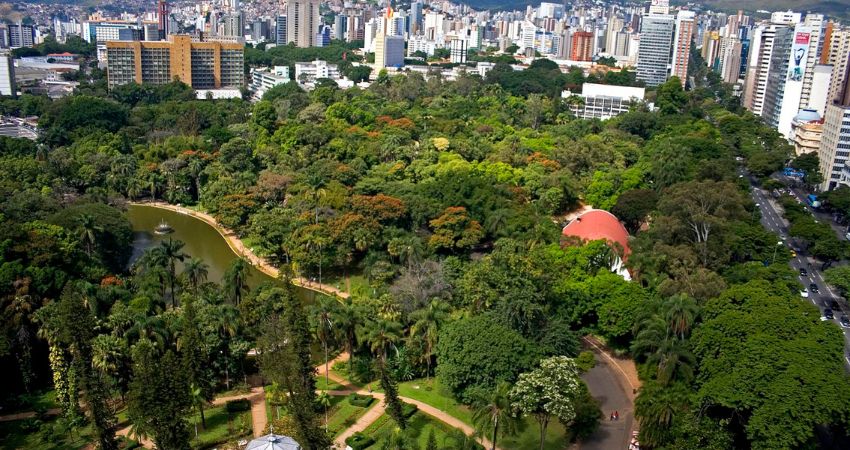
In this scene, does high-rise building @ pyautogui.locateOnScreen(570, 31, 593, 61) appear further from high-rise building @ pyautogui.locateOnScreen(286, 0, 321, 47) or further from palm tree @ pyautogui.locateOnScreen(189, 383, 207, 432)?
palm tree @ pyautogui.locateOnScreen(189, 383, 207, 432)

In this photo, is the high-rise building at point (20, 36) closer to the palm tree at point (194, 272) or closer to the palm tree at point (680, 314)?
the palm tree at point (194, 272)

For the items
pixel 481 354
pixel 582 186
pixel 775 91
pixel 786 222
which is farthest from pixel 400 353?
pixel 775 91

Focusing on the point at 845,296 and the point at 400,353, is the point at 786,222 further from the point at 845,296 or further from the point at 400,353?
Result: the point at 400,353

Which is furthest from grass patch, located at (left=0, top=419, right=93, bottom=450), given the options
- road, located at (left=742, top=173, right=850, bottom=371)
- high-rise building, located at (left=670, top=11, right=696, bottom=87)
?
high-rise building, located at (left=670, top=11, right=696, bottom=87)

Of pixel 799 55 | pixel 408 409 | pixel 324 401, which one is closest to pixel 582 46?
pixel 799 55

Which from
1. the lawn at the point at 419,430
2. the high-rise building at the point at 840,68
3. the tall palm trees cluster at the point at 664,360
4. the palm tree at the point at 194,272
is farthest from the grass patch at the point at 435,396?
the high-rise building at the point at 840,68
